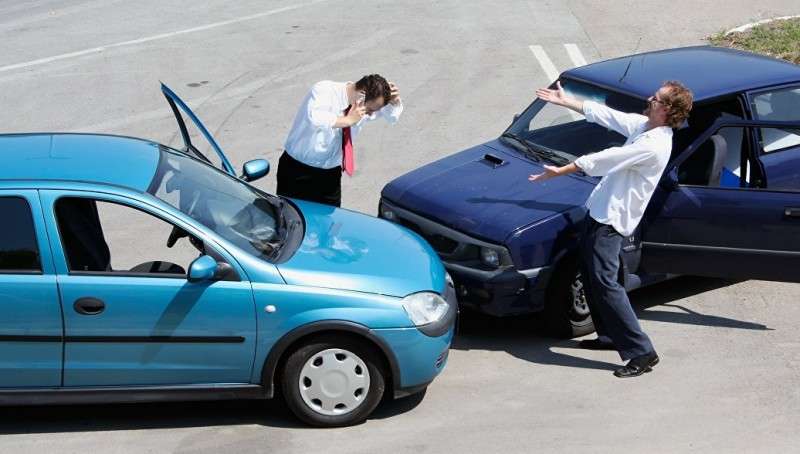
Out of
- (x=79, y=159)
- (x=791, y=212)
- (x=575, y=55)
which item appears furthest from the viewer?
(x=575, y=55)

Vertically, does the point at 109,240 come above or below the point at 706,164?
below

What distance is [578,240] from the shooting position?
25.5 feet

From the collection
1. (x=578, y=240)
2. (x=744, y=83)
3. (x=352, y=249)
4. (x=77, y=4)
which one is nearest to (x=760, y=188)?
(x=744, y=83)

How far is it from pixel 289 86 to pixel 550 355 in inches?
297

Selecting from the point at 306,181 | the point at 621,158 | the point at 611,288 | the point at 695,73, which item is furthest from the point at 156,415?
the point at 695,73

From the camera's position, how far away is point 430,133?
12.7 m

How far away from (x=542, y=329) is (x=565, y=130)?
1.67m

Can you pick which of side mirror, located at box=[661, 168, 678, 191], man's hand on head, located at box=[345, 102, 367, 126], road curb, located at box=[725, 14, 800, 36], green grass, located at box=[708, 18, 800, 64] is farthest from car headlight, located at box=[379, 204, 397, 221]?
road curb, located at box=[725, 14, 800, 36]

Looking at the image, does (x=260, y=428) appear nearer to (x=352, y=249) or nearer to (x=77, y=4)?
(x=352, y=249)

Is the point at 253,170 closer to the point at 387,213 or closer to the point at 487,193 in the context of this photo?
the point at 387,213

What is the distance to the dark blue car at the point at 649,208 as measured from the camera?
7.74 meters

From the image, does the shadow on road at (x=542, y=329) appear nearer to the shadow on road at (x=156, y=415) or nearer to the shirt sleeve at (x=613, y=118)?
the shadow on road at (x=156, y=415)

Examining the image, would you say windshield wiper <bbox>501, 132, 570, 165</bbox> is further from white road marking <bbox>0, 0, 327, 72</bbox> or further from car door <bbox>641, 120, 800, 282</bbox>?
white road marking <bbox>0, 0, 327, 72</bbox>

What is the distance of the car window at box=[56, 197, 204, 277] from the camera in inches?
256
